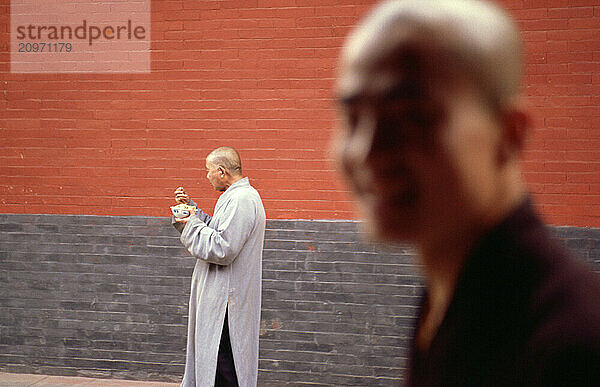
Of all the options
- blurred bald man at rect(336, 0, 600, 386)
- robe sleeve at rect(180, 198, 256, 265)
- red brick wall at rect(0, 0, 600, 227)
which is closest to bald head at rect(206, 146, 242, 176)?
robe sleeve at rect(180, 198, 256, 265)

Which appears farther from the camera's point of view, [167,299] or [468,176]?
[167,299]

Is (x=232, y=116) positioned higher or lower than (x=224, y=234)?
higher

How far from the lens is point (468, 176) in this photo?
0.55m

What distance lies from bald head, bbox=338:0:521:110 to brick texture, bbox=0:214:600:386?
5721mm

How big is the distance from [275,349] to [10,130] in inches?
127

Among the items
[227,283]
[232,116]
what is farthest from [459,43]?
[232,116]

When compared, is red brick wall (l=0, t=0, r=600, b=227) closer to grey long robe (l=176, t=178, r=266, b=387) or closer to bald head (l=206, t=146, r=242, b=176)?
bald head (l=206, t=146, r=242, b=176)

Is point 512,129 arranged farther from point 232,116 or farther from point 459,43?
point 232,116

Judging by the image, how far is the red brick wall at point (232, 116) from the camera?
6148 millimetres

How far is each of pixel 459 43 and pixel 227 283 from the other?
484 cm

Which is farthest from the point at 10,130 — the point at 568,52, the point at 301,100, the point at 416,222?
the point at 416,222

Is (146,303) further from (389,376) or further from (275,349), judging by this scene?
(389,376)

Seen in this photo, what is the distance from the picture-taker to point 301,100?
21.6 feet

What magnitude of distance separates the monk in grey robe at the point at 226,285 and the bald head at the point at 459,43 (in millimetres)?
4659
